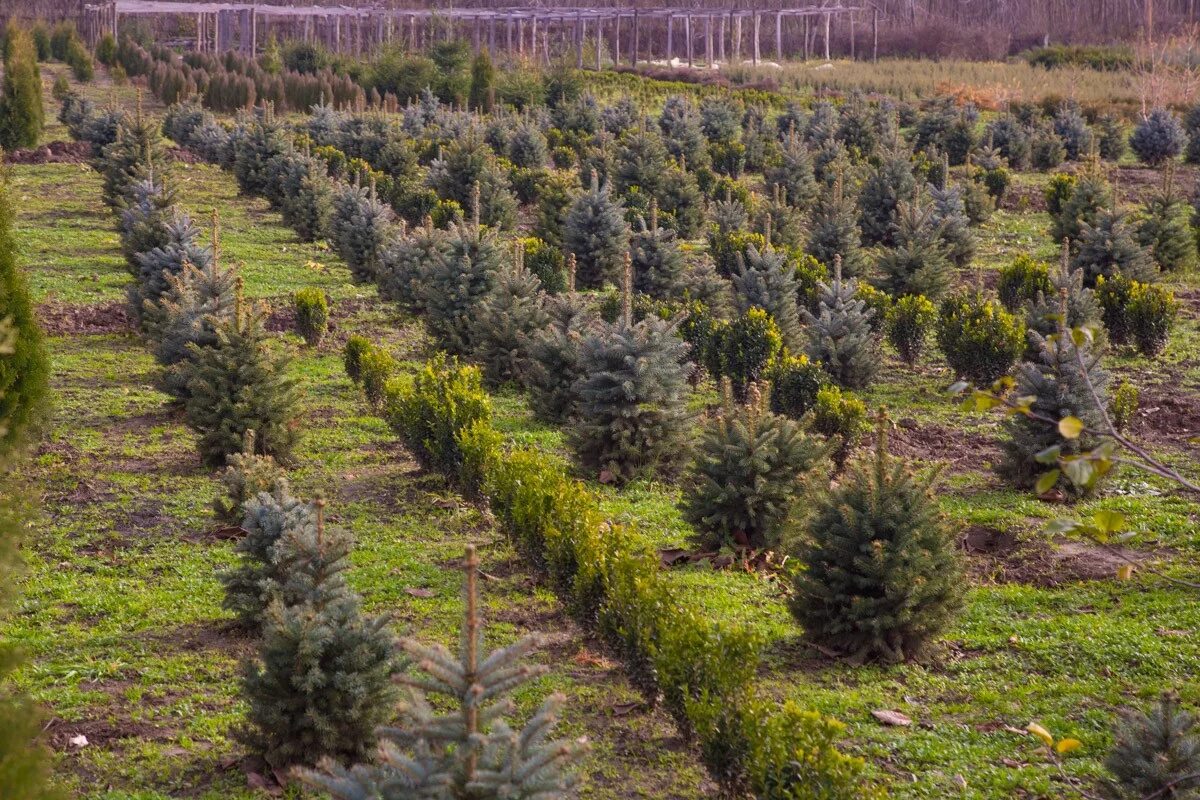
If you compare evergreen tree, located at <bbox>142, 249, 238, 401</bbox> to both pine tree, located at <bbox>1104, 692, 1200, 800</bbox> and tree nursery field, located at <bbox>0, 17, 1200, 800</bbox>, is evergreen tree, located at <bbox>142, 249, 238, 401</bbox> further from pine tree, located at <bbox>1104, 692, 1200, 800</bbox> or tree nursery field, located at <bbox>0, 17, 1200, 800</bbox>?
pine tree, located at <bbox>1104, 692, 1200, 800</bbox>

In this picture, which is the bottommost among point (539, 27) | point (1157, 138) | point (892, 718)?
point (892, 718)

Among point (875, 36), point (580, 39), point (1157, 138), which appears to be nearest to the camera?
point (1157, 138)

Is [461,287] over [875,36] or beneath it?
beneath

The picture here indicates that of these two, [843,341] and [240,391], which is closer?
[240,391]

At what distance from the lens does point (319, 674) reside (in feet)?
21.4

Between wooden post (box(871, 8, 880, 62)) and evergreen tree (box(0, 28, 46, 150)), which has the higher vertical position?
wooden post (box(871, 8, 880, 62))

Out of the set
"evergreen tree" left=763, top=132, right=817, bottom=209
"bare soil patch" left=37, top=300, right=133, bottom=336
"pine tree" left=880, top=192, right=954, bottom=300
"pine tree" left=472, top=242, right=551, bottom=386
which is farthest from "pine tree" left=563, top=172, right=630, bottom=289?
"evergreen tree" left=763, top=132, right=817, bottom=209

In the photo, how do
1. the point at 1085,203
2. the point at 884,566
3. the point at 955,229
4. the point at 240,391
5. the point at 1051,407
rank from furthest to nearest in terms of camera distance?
1. the point at 1085,203
2. the point at 955,229
3. the point at 240,391
4. the point at 1051,407
5. the point at 884,566

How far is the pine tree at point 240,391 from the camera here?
11.6 meters

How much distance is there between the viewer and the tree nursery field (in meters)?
6.54

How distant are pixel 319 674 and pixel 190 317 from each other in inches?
267

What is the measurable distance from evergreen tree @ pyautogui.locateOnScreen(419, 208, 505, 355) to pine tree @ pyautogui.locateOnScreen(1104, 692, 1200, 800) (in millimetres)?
10365

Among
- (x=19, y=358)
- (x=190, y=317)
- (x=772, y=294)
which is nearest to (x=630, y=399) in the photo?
(x=190, y=317)

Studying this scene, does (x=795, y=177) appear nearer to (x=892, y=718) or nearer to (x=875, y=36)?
(x=892, y=718)
